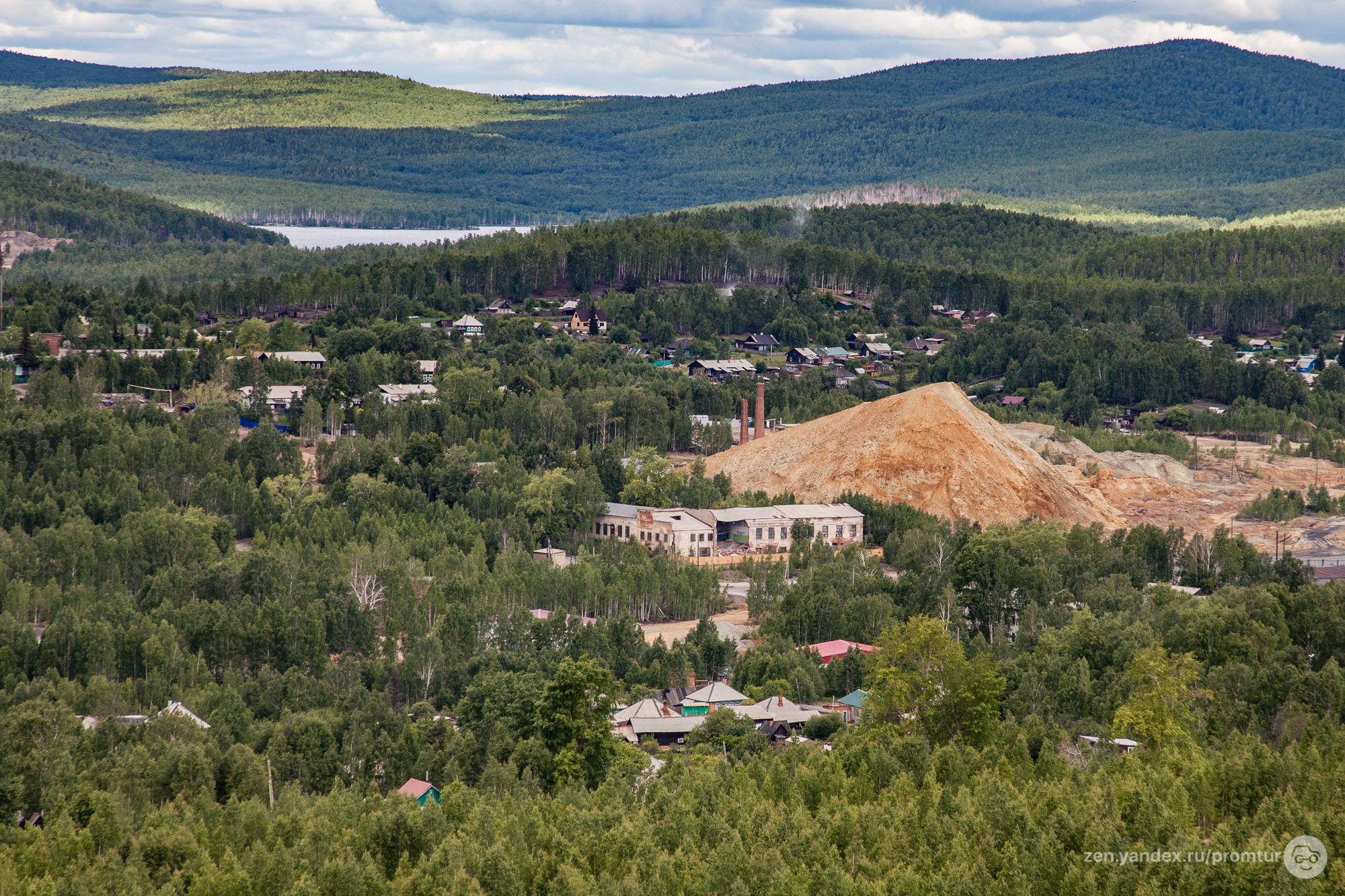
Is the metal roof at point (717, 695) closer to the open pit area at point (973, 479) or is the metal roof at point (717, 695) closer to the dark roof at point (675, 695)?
the dark roof at point (675, 695)

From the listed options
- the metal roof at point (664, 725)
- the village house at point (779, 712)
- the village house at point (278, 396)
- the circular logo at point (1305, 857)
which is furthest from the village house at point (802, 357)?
the circular logo at point (1305, 857)

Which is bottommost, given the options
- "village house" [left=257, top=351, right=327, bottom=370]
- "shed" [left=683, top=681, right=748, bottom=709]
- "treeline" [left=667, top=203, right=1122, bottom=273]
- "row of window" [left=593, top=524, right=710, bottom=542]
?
"row of window" [left=593, top=524, right=710, bottom=542]

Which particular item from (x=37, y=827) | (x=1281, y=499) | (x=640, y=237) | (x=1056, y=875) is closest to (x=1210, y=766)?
(x=1056, y=875)

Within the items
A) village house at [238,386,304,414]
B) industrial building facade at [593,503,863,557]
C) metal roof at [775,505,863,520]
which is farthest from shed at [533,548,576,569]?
village house at [238,386,304,414]

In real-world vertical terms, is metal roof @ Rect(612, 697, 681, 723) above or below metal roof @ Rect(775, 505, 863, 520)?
above

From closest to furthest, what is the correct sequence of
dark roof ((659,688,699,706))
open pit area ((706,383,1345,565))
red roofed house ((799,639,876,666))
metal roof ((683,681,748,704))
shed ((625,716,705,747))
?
1. shed ((625,716,705,747))
2. metal roof ((683,681,748,704))
3. dark roof ((659,688,699,706))
4. red roofed house ((799,639,876,666))
5. open pit area ((706,383,1345,565))

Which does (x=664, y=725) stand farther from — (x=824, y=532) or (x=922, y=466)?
(x=922, y=466)

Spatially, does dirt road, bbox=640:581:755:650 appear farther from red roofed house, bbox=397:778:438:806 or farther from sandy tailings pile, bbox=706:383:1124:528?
sandy tailings pile, bbox=706:383:1124:528
